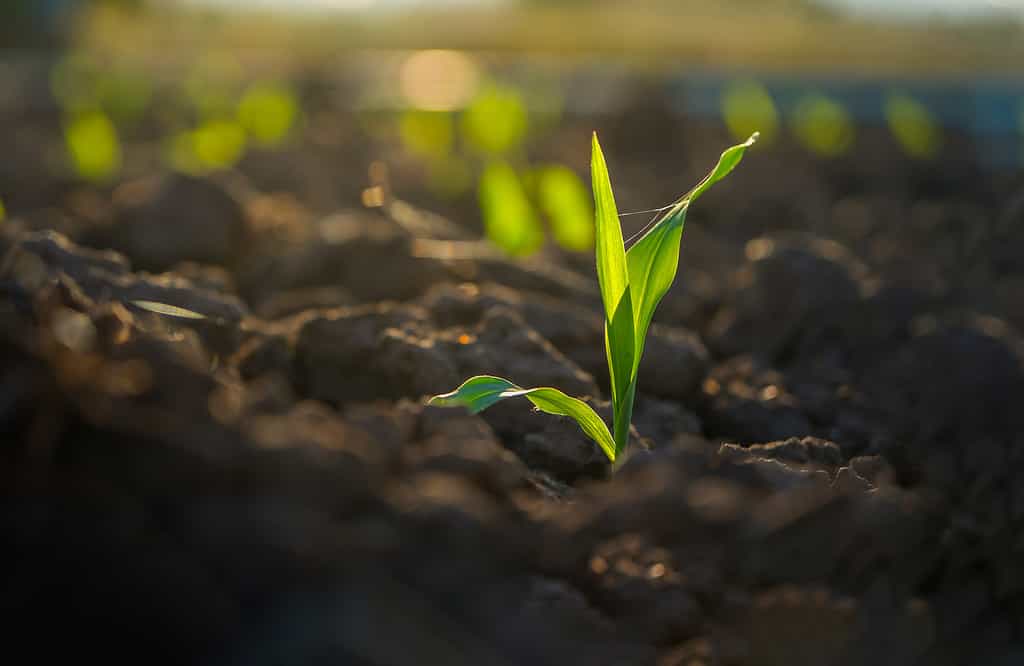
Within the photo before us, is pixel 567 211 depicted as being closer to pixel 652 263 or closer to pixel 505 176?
pixel 505 176

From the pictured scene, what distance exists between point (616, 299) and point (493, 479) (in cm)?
50

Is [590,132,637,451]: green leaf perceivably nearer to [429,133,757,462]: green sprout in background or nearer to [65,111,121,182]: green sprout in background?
[429,133,757,462]: green sprout in background

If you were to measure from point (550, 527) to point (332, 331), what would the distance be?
993mm

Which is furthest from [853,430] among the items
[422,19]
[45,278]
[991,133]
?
[422,19]

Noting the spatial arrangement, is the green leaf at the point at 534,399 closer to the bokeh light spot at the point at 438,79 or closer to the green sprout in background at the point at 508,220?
the green sprout in background at the point at 508,220

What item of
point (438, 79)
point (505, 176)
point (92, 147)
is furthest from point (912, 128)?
point (438, 79)

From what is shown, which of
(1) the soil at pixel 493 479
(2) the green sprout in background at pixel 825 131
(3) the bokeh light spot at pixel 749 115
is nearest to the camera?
(1) the soil at pixel 493 479

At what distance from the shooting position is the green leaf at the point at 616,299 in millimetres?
1576

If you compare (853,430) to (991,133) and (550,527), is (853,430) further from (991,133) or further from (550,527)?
(991,133)

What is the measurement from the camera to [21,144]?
688 cm

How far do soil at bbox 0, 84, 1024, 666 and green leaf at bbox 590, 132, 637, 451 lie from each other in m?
0.14

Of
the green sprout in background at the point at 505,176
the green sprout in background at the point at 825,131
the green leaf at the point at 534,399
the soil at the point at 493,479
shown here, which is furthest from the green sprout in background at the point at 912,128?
the green leaf at the point at 534,399

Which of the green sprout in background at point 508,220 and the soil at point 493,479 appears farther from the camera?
the green sprout in background at point 508,220

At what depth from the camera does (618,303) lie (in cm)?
159
